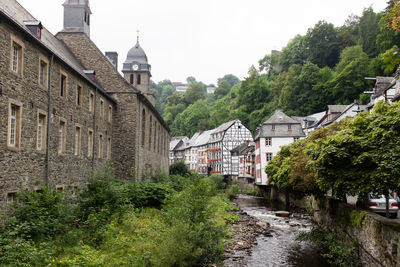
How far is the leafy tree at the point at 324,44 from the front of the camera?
7212 cm

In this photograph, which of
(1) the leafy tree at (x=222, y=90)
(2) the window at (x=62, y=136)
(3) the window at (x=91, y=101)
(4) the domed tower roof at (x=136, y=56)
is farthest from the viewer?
(1) the leafy tree at (x=222, y=90)

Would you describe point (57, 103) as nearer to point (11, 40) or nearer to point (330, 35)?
point (11, 40)

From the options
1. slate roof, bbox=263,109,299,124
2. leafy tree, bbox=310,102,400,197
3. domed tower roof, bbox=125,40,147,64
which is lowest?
leafy tree, bbox=310,102,400,197

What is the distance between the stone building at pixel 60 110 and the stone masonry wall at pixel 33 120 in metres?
0.03

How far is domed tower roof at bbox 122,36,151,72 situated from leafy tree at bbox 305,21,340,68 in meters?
38.3

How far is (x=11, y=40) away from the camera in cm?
1188

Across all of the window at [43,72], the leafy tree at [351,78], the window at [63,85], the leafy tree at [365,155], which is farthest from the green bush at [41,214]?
the leafy tree at [351,78]

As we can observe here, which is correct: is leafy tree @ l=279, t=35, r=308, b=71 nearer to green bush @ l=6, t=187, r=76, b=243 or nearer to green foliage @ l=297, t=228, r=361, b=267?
green foliage @ l=297, t=228, r=361, b=267

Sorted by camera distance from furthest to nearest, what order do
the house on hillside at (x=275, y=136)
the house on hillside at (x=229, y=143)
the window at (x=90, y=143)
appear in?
the house on hillside at (x=229, y=143)
the house on hillside at (x=275, y=136)
the window at (x=90, y=143)

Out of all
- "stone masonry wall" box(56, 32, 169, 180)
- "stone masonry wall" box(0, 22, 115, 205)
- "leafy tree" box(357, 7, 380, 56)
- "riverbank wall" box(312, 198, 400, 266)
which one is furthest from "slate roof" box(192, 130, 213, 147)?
"riverbank wall" box(312, 198, 400, 266)

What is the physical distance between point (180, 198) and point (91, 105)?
9.58 metres

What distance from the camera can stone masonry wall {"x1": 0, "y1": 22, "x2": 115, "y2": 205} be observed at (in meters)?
11.5

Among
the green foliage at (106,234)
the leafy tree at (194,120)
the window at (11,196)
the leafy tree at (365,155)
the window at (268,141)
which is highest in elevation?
the leafy tree at (194,120)

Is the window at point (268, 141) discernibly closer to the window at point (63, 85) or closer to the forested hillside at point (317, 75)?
the forested hillside at point (317, 75)
